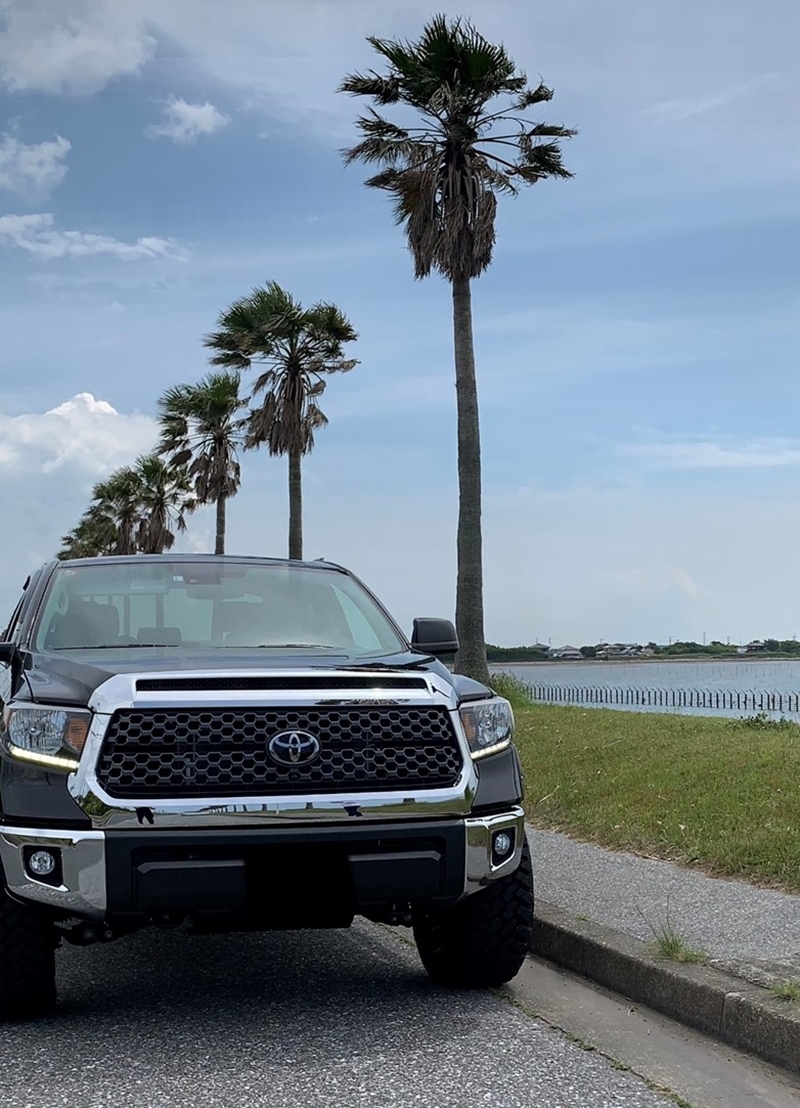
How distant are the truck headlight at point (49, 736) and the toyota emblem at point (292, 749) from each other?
68 centimetres

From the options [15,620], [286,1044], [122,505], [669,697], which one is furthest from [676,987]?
[669,697]

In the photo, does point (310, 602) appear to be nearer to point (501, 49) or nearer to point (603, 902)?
point (603, 902)

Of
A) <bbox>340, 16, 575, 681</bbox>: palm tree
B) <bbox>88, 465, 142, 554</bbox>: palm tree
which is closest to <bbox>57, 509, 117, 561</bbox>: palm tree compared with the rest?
<bbox>88, 465, 142, 554</bbox>: palm tree

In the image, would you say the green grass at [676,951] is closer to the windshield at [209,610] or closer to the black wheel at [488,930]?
the black wheel at [488,930]

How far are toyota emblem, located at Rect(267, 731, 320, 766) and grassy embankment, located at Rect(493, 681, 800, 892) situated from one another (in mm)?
3689

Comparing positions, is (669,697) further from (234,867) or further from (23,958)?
(234,867)

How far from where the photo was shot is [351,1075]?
15.0 feet

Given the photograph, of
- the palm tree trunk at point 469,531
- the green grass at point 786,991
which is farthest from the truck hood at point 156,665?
the palm tree trunk at point 469,531

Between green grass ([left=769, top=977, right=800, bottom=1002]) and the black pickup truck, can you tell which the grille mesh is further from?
green grass ([left=769, top=977, right=800, bottom=1002])

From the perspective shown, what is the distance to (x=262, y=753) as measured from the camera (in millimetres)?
4941

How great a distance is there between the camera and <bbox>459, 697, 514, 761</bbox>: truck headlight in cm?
528

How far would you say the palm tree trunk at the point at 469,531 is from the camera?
73.9 ft

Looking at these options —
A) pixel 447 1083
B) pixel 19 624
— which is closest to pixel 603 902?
pixel 447 1083

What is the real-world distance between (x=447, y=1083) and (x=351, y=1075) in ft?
1.10
